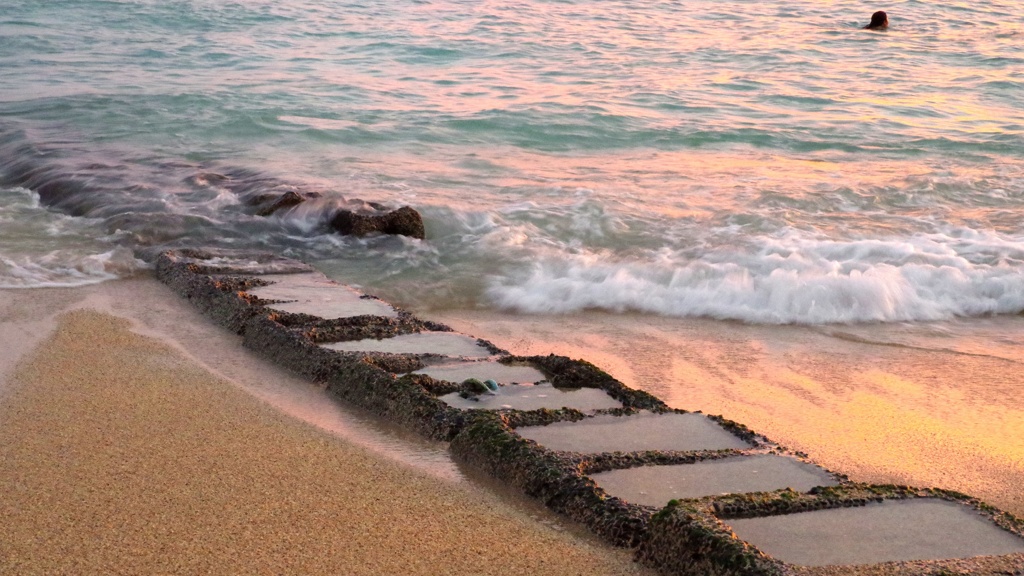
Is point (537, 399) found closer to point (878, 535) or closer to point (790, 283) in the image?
point (878, 535)

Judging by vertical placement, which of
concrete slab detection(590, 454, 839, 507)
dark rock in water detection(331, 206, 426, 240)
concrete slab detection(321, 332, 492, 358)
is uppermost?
concrete slab detection(590, 454, 839, 507)

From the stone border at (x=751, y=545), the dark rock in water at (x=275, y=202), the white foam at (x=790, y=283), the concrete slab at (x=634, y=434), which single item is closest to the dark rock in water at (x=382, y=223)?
the dark rock in water at (x=275, y=202)

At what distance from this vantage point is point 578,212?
22.9ft

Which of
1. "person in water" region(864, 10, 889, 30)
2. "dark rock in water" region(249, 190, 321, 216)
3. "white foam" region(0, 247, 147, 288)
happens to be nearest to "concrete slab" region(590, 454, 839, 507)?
"white foam" region(0, 247, 147, 288)

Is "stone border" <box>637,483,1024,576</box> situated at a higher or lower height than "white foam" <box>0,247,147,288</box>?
higher

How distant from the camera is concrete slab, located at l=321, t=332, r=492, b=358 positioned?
3.80 m

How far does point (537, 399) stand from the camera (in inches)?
131

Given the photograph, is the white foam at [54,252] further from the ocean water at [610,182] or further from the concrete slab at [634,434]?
the concrete slab at [634,434]

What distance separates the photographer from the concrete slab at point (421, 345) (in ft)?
12.5

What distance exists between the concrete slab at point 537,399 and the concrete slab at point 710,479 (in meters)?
0.51

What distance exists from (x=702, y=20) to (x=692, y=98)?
8.01m

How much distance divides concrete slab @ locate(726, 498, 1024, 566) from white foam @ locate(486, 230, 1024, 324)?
240 cm

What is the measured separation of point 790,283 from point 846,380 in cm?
127

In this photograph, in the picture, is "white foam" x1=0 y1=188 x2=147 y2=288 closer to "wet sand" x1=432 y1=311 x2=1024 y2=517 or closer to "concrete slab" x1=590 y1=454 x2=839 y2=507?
"wet sand" x1=432 y1=311 x2=1024 y2=517
